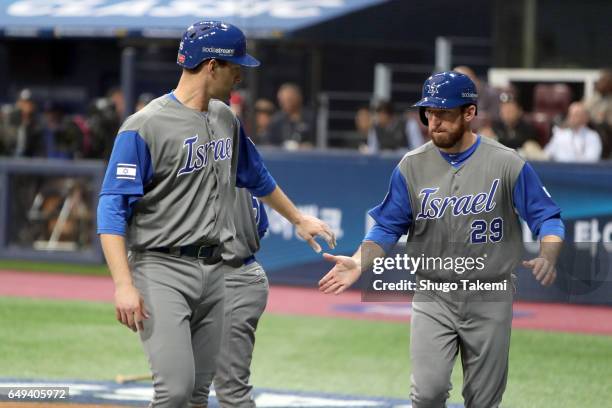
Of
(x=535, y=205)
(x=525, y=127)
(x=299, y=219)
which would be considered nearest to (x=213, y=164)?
(x=299, y=219)

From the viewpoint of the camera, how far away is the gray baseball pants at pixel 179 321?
16.7ft

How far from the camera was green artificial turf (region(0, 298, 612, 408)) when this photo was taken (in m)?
8.73

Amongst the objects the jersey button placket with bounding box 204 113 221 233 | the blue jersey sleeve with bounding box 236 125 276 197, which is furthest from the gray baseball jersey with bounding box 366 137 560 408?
the jersey button placket with bounding box 204 113 221 233

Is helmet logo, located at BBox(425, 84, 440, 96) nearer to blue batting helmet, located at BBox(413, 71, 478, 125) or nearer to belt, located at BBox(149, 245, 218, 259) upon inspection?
blue batting helmet, located at BBox(413, 71, 478, 125)

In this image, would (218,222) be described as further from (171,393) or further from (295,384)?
(295,384)

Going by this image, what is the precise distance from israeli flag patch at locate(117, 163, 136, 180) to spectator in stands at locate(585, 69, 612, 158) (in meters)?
9.06

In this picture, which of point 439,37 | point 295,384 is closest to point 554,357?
point 295,384

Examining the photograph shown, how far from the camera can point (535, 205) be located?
18.6 ft

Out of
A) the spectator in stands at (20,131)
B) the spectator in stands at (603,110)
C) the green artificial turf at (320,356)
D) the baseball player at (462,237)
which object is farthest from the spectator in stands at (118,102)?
the baseball player at (462,237)

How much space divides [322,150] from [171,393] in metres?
9.15

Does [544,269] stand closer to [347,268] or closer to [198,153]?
[347,268]

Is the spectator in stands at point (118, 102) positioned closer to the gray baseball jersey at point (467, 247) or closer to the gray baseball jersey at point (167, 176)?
the gray baseball jersey at point (467, 247)

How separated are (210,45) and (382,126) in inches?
373

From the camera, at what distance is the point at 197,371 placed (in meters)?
5.41
